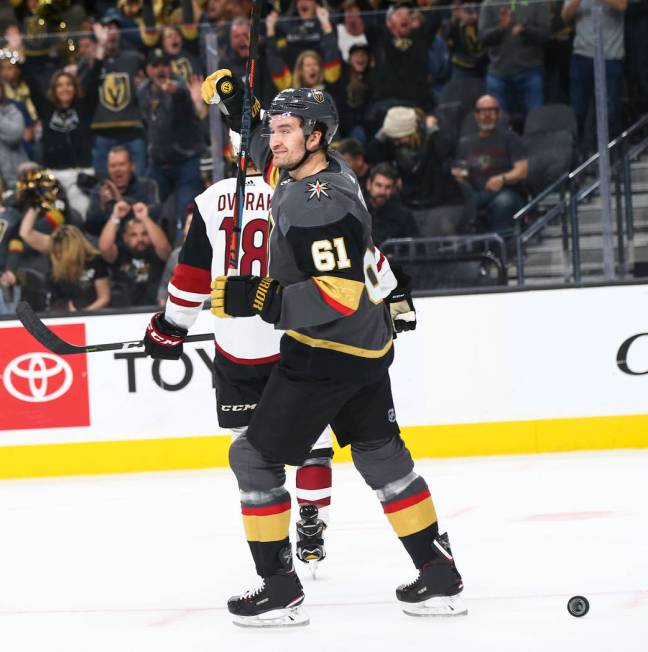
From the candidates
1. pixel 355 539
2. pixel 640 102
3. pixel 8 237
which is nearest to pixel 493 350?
pixel 640 102

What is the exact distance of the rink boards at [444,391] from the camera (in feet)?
19.5

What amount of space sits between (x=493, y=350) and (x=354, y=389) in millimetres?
3018

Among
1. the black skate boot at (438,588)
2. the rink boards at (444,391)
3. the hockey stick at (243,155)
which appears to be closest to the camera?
the black skate boot at (438,588)

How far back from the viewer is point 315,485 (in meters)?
3.83

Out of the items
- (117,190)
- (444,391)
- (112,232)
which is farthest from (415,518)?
(117,190)

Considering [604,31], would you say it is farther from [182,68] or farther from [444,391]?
[182,68]

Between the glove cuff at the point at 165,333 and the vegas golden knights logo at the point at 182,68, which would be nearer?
the glove cuff at the point at 165,333

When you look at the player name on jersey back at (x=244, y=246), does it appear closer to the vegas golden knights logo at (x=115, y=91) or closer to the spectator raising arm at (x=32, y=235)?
the spectator raising arm at (x=32, y=235)

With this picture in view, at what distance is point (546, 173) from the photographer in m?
6.23

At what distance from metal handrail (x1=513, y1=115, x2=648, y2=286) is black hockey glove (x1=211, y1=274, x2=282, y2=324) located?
133 inches

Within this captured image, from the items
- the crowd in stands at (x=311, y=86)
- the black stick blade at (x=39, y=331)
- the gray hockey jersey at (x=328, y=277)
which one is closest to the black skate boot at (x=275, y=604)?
the gray hockey jersey at (x=328, y=277)

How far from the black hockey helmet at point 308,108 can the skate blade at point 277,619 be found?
1140 mm

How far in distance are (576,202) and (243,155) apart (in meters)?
3.21

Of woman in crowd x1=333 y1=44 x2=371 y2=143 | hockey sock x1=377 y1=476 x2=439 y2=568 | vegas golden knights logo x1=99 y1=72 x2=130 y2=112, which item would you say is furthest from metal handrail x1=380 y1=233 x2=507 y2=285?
hockey sock x1=377 y1=476 x2=439 y2=568
